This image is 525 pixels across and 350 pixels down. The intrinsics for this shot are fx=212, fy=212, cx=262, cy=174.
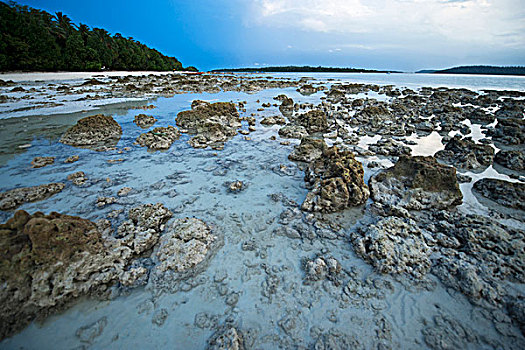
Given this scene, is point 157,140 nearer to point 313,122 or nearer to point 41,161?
point 41,161

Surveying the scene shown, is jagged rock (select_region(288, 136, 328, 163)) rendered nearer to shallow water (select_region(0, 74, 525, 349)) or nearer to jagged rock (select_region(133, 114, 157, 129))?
shallow water (select_region(0, 74, 525, 349))

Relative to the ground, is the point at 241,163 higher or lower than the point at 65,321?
higher

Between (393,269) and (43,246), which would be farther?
(393,269)

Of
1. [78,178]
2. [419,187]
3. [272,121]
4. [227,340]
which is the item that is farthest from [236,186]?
[272,121]

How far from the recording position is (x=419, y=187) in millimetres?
5078

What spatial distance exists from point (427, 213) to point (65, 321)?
6597 millimetres

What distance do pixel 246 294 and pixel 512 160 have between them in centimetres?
974

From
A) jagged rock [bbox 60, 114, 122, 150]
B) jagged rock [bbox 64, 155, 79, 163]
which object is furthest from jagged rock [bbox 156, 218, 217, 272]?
jagged rock [bbox 60, 114, 122, 150]

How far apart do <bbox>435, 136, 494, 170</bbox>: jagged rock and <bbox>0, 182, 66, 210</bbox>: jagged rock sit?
11944 millimetres

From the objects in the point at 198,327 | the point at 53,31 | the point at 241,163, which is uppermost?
the point at 53,31

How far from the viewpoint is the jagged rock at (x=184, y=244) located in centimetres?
346

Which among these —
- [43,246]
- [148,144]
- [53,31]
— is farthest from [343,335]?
[53,31]

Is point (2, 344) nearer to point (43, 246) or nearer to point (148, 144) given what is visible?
point (43, 246)

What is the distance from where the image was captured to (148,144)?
879cm
